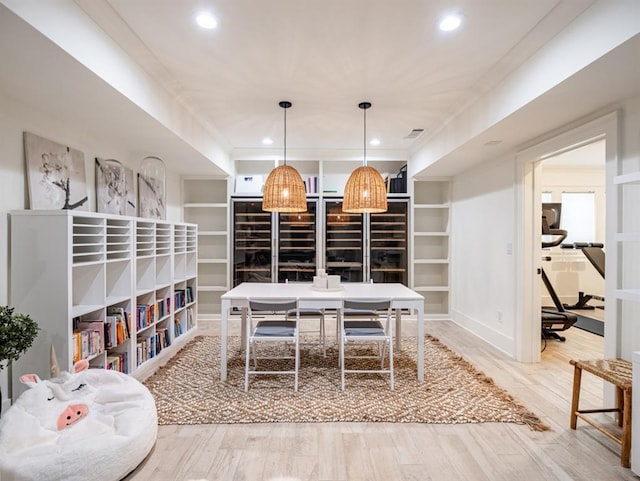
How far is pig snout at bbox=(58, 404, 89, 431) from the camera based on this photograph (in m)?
1.79

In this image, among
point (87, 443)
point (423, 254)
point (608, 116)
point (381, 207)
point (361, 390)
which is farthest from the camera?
point (423, 254)

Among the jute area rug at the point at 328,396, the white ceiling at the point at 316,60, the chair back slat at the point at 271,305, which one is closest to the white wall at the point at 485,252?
the white ceiling at the point at 316,60

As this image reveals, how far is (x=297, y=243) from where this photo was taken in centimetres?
526

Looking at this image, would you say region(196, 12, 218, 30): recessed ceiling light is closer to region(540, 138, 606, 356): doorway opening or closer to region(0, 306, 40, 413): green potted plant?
region(0, 306, 40, 413): green potted plant

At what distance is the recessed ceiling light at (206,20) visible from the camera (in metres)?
1.98

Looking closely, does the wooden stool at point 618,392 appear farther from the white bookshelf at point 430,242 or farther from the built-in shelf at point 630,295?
the white bookshelf at point 430,242

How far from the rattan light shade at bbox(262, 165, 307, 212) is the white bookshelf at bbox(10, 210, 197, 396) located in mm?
1219

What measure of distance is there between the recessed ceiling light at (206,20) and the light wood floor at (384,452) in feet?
8.13

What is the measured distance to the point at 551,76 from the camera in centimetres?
211

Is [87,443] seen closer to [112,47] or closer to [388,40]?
[112,47]

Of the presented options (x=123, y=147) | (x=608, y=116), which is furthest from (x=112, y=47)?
(x=608, y=116)

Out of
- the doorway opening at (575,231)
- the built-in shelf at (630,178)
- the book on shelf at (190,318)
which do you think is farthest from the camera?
the doorway opening at (575,231)

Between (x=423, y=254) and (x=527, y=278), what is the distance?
2.07m

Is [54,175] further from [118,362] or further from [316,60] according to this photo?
[316,60]
